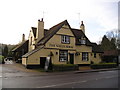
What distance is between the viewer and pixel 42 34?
1126 inches

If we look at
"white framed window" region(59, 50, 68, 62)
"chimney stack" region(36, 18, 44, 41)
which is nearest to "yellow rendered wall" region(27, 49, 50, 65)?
"white framed window" region(59, 50, 68, 62)

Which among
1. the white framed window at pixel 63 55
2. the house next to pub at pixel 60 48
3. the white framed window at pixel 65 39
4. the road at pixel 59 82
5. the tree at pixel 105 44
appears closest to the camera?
the road at pixel 59 82

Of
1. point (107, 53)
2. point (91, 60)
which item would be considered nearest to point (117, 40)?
point (107, 53)

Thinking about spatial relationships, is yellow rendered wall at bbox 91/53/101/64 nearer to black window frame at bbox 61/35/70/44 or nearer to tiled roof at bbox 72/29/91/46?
tiled roof at bbox 72/29/91/46

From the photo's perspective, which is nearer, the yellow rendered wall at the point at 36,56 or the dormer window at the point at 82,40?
the yellow rendered wall at the point at 36,56

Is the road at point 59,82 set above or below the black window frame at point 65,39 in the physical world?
below

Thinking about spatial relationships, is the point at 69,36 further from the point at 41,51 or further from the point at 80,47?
the point at 41,51

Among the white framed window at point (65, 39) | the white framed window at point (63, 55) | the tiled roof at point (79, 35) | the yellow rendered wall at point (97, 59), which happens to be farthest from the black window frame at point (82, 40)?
the white framed window at point (63, 55)

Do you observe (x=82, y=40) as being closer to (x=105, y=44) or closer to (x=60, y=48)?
(x=60, y=48)

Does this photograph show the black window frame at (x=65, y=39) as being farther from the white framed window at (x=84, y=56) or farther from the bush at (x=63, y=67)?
the bush at (x=63, y=67)

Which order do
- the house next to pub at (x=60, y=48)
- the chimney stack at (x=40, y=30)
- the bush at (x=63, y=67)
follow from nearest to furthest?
the bush at (x=63, y=67) < the house next to pub at (x=60, y=48) < the chimney stack at (x=40, y=30)

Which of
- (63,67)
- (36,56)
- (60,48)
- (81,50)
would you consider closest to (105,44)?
(81,50)

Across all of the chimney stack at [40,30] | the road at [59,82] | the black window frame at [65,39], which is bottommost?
the road at [59,82]

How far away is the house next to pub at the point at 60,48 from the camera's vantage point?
24094mm
